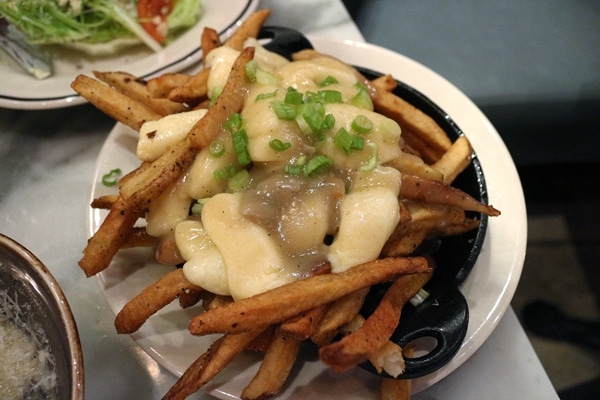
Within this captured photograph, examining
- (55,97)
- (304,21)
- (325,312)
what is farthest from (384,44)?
(325,312)

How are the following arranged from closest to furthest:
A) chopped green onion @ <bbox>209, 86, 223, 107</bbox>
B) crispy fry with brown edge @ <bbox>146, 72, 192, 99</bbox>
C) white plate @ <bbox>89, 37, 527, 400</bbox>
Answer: white plate @ <bbox>89, 37, 527, 400</bbox> → chopped green onion @ <bbox>209, 86, 223, 107</bbox> → crispy fry with brown edge @ <bbox>146, 72, 192, 99</bbox>

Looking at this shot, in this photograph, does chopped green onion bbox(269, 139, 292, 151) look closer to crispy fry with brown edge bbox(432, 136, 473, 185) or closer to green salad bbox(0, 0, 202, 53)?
crispy fry with brown edge bbox(432, 136, 473, 185)

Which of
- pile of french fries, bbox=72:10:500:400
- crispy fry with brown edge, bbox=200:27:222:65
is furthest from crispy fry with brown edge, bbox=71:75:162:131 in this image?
crispy fry with brown edge, bbox=200:27:222:65

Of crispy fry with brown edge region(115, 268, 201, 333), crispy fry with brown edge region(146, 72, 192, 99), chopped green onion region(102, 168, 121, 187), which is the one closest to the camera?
crispy fry with brown edge region(115, 268, 201, 333)

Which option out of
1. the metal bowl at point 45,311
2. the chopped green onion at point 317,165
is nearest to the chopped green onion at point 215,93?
the chopped green onion at point 317,165

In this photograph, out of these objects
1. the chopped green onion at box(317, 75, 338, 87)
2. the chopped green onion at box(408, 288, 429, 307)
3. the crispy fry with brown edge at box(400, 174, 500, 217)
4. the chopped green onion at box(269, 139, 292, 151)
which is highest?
the chopped green onion at box(269, 139, 292, 151)

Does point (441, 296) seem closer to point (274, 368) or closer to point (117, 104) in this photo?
point (274, 368)
